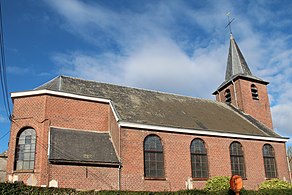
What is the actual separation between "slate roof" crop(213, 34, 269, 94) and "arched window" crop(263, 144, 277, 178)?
22.2 ft

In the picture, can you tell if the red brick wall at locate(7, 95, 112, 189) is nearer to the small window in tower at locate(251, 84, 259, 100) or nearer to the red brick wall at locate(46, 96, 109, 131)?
the red brick wall at locate(46, 96, 109, 131)

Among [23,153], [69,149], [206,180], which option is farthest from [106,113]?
[206,180]

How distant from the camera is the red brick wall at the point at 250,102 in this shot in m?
24.2

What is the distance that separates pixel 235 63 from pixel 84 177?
17878 mm

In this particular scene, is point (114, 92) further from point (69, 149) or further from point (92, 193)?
point (92, 193)

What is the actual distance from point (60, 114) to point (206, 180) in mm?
9160

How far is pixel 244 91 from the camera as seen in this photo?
24.6 meters

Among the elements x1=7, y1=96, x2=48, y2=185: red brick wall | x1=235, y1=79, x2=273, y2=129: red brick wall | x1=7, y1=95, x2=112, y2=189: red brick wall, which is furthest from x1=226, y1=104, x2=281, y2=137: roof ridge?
x1=7, y1=96, x2=48, y2=185: red brick wall

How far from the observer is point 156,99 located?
20.9m

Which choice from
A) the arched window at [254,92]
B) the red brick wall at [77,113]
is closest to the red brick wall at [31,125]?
the red brick wall at [77,113]

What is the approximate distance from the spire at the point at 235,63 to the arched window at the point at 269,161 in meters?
7.29

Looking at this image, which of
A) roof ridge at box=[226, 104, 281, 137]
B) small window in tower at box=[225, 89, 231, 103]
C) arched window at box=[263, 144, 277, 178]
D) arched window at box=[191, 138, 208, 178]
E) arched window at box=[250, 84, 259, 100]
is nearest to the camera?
arched window at box=[191, 138, 208, 178]

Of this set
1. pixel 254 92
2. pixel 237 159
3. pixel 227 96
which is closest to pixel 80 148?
pixel 237 159

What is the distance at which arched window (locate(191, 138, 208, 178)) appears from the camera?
17.7 metres
